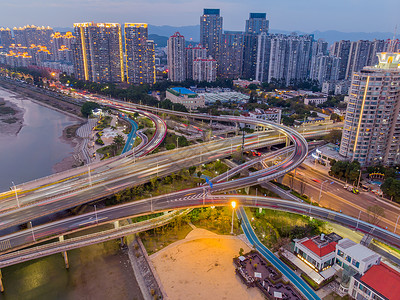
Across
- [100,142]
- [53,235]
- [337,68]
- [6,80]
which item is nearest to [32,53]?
[6,80]

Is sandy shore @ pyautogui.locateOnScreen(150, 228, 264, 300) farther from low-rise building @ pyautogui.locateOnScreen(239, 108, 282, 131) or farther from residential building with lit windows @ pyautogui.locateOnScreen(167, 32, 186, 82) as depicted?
residential building with lit windows @ pyautogui.locateOnScreen(167, 32, 186, 82)

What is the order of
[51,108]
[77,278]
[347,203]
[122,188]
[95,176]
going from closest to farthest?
1. [77,278]
2. [122,188]
3. [347,203]
4. [95,176]
5. [51,108]

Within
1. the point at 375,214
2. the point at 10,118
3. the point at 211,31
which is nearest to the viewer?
the point at 375,214

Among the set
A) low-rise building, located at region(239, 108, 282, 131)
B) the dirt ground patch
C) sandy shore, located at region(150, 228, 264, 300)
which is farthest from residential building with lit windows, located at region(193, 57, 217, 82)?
the dirt ground patch

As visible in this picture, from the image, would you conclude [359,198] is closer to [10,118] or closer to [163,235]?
[163,235]

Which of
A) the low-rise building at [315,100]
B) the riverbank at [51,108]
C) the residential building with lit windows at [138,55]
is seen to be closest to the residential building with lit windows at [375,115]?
the riverbank at [51,108]

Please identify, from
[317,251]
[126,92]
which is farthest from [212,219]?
[126,92]

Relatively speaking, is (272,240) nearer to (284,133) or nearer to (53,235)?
(53,235)
